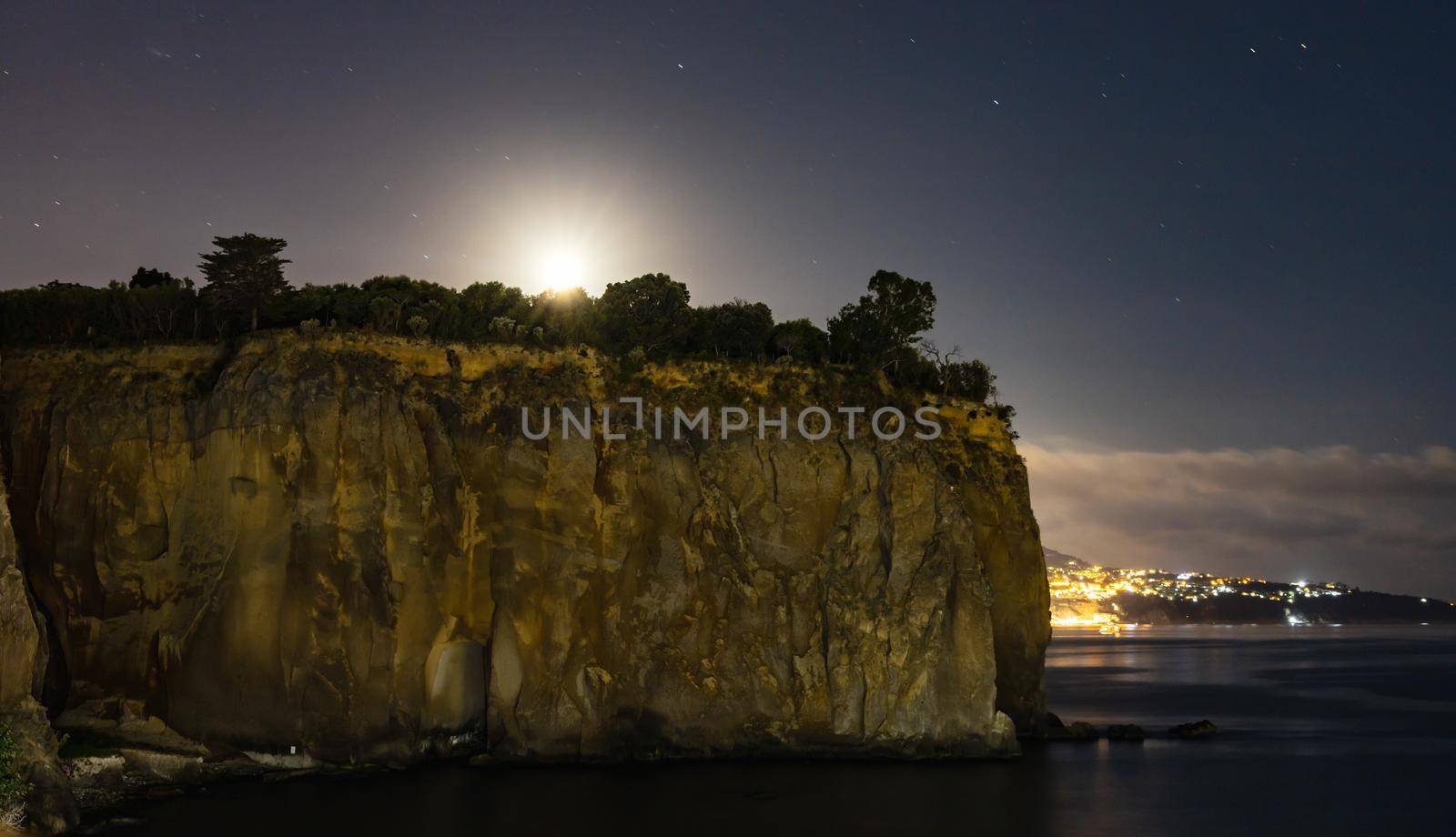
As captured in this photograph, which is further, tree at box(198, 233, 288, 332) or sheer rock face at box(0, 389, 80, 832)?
tree at box(198, 233, 288, 332)

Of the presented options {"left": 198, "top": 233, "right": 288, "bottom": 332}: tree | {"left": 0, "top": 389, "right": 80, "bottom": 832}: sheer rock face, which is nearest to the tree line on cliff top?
{"left": 198, "top": 233, "right": 288, "bottom": 332}: tree

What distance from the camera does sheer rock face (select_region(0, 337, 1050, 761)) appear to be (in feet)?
134

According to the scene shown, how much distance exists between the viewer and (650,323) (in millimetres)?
51500

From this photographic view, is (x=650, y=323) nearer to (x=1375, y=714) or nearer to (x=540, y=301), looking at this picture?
(x=540, y=301)

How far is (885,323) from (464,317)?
20348mm

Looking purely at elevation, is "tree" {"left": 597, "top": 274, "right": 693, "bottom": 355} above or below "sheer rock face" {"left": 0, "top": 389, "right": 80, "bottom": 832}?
above

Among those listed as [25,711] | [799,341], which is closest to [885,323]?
[799,341]

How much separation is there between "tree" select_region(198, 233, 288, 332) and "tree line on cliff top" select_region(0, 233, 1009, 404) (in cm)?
4

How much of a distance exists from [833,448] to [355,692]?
835 inches

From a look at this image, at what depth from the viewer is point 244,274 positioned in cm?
4672

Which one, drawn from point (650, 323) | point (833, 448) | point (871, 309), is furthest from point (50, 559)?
point (871, 309)

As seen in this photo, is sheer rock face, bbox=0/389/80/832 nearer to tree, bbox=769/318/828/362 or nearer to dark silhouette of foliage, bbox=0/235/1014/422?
dark silhouette of foliage, bbox=0/235/1014/422

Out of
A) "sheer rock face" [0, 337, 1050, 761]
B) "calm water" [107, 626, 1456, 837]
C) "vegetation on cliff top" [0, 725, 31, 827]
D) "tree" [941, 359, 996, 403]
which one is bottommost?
"calm water" [107, 626, 1456, 837]

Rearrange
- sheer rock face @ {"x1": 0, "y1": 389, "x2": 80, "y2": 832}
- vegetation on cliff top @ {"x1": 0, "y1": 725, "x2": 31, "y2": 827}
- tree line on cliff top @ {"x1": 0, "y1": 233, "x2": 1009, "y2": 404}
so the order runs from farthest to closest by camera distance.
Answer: tree line on cliff top @ {"x1": 0, "y1": 233, "x2": 1009, "y2": 404} < sheer rock face @ {"x1": 0, "y1": 389, "x2": 80, "y2": 832} < vegetation on cliff top @ {"x1": 0, "y1": 725, "x2": 31, "y2": 827}
